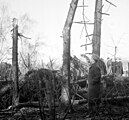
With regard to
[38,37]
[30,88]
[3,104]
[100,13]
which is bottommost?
[3,104]

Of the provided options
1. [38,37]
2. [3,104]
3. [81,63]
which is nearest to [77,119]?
[3,104]

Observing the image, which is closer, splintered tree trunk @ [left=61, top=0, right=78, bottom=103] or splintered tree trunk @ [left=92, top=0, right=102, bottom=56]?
splintered tree trunk @ [left=61, top=0, right=78, bottom=103]

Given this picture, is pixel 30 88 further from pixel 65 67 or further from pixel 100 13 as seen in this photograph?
pixel 100 13

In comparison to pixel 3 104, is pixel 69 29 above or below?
above

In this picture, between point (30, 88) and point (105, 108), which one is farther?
point (30, 88)

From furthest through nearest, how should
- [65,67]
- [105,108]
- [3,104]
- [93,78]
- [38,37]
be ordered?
[38,37]
[3,104]
[65,67]
[93,78]
[105,108]

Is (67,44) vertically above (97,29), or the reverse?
(97,29)

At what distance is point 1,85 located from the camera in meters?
9.45

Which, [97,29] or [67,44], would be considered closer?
[67,44]

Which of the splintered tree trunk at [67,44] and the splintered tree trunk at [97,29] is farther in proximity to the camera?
the splintered tree trunk at [97,29]

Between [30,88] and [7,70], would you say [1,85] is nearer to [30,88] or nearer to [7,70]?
[30,88]

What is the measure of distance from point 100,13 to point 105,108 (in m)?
5.41

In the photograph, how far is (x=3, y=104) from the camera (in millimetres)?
8688

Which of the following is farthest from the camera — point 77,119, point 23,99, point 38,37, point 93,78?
point 38,37
